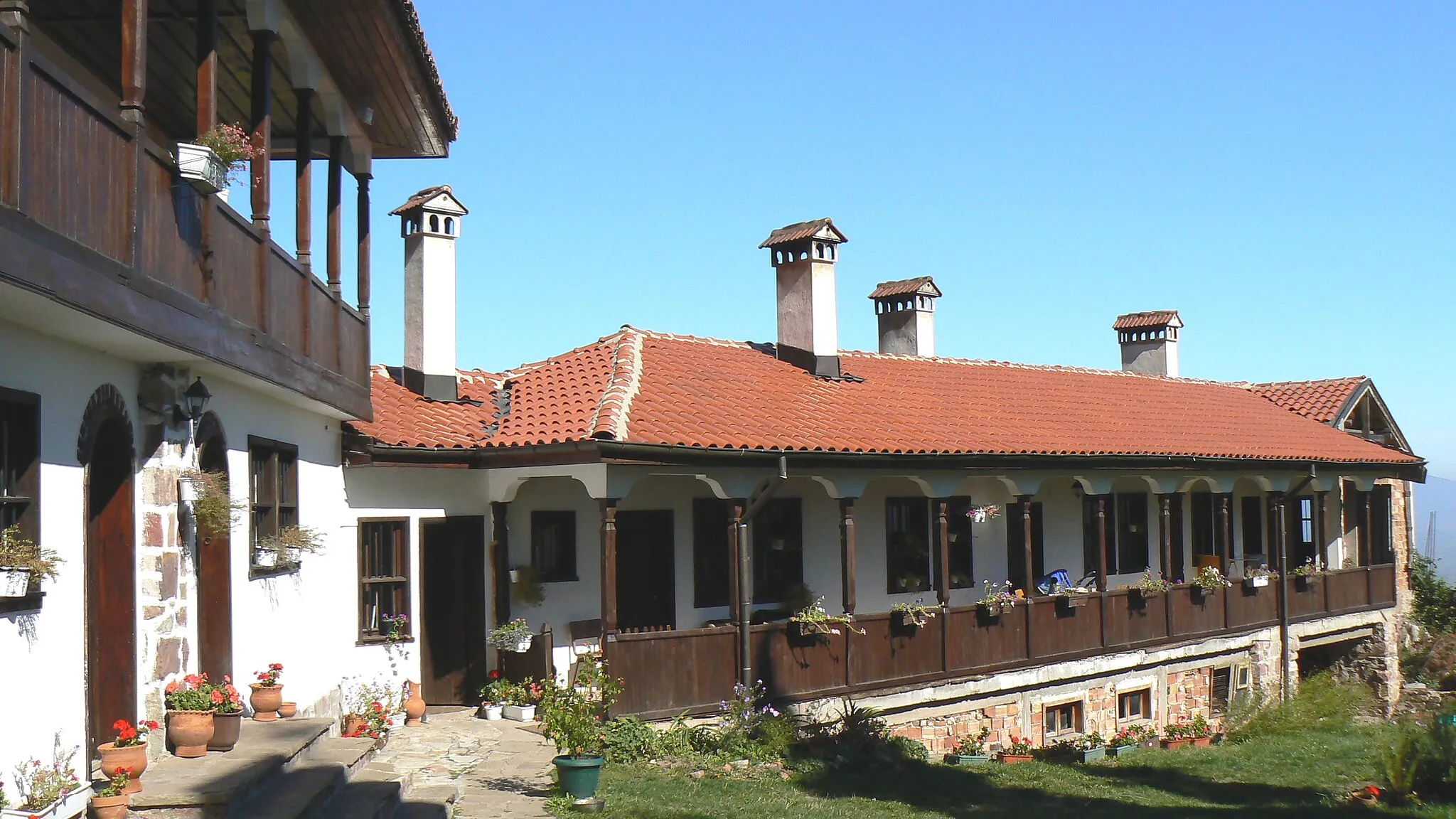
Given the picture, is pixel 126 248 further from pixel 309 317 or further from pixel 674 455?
pixel 674 455

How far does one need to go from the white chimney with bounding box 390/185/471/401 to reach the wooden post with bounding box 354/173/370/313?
2.15 meters

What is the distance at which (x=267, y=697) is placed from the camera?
1010cm

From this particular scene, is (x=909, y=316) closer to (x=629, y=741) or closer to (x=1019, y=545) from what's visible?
(x=1019, y=545)

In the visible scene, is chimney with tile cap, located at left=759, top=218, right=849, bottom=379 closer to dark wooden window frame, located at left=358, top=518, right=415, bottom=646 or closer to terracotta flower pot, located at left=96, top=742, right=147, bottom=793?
dark wooden window frame, located at left=358, top=518, right=415, bottom=646

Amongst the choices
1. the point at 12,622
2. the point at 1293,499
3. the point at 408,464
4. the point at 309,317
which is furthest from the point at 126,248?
the point at 1293,499

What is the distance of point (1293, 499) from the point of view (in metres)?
24.1

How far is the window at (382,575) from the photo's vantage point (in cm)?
1348

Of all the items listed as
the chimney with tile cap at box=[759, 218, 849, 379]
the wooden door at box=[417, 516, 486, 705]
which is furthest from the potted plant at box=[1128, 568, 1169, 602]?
the wooden door at box=[417, 516, 486, 705]

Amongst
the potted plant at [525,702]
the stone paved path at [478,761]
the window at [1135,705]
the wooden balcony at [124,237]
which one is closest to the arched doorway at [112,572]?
the wooden balcony at [124,237]

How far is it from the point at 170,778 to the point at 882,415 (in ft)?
35.7

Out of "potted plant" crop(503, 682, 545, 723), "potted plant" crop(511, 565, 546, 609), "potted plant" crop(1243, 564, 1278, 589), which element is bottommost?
"potted plant" crop(503, 682, 545, 723)

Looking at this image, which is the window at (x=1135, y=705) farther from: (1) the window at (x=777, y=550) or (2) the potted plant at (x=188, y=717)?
(2) the potted plant at (x=188, y=717)

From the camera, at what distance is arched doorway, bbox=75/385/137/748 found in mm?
7961

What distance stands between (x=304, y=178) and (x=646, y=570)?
6.31 meters
